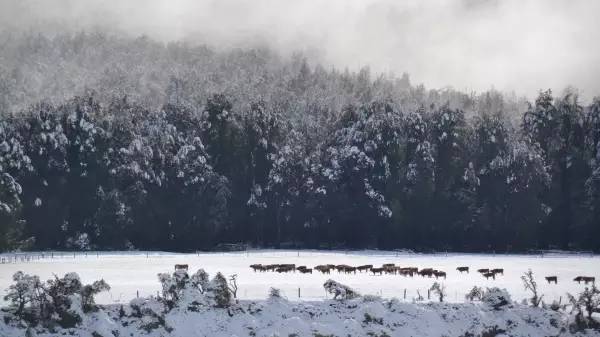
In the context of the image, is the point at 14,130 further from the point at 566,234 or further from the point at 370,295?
the point at 566,234

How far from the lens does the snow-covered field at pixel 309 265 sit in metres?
46.6

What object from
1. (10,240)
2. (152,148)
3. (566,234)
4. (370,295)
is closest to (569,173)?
(566,234)

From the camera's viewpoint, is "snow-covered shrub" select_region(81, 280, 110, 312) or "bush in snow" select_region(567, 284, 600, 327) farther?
"bush in snow" select_region(567, 284, 600, 327)

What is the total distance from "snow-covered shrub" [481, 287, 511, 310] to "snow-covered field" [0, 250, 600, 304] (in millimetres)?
2149

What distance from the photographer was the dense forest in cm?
8500

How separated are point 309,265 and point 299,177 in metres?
27.8

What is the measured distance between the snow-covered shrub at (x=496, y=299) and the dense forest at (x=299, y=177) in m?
44.7

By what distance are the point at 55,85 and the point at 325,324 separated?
130515 millimetres

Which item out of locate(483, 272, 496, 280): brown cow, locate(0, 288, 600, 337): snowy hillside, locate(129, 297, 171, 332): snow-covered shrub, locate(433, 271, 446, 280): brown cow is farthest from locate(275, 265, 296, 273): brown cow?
locate(129, 297, 171, 332): snow-covered shrub

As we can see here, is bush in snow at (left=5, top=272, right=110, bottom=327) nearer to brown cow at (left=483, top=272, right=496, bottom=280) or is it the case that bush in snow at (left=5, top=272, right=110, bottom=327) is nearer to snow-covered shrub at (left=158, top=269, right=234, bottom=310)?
snow-covered shrub at (left=158, top=269, right=234, bottom=310)

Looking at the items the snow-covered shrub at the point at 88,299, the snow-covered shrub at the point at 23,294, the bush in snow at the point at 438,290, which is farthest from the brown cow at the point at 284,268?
the snow-covered shrub at the point at 23,294

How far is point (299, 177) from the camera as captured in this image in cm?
9250

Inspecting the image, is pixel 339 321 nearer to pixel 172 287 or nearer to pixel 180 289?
pixel 180 289

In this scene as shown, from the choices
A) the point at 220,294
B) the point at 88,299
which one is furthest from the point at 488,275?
the point at 88,299
